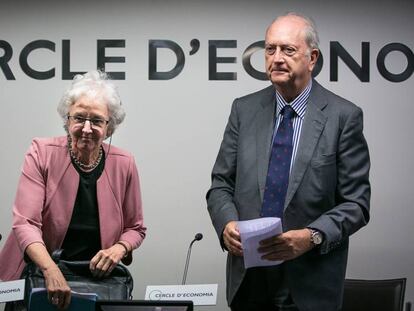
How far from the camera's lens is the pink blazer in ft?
9.10

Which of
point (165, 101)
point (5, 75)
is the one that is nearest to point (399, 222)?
point (165, 101)

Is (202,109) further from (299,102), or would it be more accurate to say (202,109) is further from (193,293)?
(299,102)

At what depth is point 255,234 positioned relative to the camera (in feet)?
7.33

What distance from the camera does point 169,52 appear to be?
14.5 ft

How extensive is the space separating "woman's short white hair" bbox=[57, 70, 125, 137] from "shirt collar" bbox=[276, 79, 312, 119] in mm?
792

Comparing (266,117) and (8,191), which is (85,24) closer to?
(8,191)

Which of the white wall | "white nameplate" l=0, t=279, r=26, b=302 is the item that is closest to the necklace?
"white nameplate" l=0, t=279, r=26, b=302

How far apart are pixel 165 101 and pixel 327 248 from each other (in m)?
2.30

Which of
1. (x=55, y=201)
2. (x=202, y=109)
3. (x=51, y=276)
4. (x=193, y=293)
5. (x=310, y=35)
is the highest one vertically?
(x=310, y=35)

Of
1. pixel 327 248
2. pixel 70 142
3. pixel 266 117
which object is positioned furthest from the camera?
pixel 70 142

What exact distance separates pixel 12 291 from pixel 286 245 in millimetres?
1225

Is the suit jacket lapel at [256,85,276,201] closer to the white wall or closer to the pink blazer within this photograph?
the pink blazer

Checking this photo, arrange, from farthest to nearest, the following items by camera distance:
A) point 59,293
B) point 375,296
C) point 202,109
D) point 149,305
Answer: point 202,109
point 375,296
point 59,293
point 149,305

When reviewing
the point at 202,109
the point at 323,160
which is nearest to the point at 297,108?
the point at 323,160
